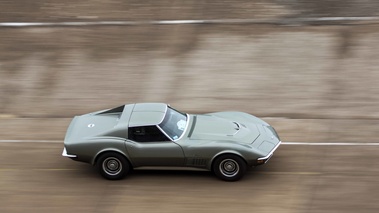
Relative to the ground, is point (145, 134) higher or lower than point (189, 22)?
lower

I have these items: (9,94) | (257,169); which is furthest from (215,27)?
(257,169)

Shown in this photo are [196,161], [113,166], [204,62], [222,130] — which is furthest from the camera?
[204,62]

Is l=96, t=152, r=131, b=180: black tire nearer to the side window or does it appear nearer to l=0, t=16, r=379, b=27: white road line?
the side window

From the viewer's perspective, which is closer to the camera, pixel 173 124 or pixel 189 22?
pixel 173 124

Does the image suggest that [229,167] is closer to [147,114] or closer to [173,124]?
[173,124]

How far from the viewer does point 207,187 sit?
36.4ft

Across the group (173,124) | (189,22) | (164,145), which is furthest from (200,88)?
(164,145)

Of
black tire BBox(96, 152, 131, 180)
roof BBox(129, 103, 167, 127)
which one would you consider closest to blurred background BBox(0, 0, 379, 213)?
black tire BBox(96, 152, 131, 180)

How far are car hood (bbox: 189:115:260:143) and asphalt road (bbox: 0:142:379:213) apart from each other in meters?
0.75

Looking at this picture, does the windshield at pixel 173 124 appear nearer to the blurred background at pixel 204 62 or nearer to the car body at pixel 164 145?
the car body at pixel 164 145

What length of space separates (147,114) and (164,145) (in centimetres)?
83

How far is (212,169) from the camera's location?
37.0 ft

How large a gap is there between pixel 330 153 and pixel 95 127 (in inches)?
183

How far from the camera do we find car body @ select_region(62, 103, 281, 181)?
36.5 ft
